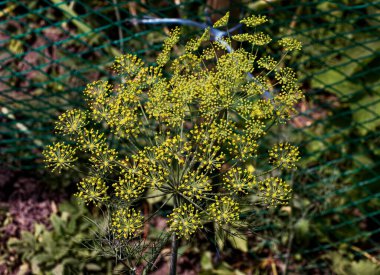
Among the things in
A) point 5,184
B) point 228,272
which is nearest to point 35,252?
point 5,184

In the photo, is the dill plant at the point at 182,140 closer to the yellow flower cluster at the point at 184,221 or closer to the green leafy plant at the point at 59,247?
the yellow flower cluster at the point at 184,221

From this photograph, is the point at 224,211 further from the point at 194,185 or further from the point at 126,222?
the point at 126,222

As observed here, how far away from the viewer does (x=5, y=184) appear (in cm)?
488

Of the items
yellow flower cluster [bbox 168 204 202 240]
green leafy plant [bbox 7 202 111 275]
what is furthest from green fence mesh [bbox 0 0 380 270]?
yellow flower cluster [bbox 168 204 202 240]

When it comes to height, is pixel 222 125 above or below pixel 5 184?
below

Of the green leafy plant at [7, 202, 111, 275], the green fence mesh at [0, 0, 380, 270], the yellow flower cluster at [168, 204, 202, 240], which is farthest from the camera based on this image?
the green fence mesh at [0, 0, 380, 270]

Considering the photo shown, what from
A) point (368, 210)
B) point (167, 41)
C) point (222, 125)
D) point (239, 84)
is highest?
point (368, 210)

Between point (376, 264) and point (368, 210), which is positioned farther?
point (368, 210)

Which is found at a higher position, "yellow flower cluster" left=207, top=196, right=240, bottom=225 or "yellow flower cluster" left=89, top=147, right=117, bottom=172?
"yellow flower cluster" left=89, top=147, right=117, bottom=172

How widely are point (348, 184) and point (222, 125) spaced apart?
3308 mm

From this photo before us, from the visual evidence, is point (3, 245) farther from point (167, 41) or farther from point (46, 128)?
point (167, 41)

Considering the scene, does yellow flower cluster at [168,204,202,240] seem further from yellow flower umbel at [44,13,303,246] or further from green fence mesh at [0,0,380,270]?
green fence mesh at [0,0,380,270]

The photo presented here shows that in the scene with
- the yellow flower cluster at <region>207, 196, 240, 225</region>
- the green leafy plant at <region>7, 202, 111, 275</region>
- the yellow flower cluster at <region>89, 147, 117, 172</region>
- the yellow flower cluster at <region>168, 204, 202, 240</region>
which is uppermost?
the green leafy plant at <region>7, 202, 111, 275</region>

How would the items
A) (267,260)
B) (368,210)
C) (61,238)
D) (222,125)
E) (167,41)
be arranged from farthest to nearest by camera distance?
(368,210) < (267,260) < (61,238) < (167,41) < (222,125)
